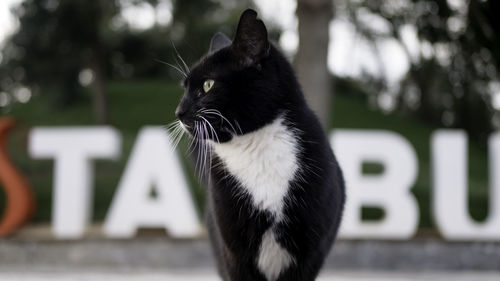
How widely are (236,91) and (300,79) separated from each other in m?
2.35

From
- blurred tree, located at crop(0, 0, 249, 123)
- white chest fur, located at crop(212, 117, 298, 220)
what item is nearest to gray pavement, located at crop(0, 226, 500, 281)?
blurred tree, located at crop(0, 0, 249, 123)

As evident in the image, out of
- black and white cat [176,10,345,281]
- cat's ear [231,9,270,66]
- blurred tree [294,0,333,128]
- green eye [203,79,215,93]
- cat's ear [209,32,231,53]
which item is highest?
cat's ear [231,9,270,66]

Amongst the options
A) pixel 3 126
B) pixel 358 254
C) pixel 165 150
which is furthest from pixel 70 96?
pixel 358 254

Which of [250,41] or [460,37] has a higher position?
[250,41]

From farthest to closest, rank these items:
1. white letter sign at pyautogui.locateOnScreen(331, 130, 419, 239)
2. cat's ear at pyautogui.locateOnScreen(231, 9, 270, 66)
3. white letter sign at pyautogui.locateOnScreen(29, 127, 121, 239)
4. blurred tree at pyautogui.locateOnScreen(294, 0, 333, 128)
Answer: white letter sign at pyautogui.locateOnScreen(29, 127, 121, 239) → white letter sign at pyautogui.locateOnScreen(331, 130, 419, 239) → blurred tree at pyautogui.locateOnScreen(294, 0, 333, 128) → cat's ear at pyautogui.locateOnScreen(231, 9, 270, 66)

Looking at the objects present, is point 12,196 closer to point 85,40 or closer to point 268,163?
point 268,163

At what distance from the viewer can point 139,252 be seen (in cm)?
633

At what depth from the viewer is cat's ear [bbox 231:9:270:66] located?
2.02m

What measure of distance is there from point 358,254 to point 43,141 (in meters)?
3.93

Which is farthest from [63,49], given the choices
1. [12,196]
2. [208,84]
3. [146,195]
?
[208,84]

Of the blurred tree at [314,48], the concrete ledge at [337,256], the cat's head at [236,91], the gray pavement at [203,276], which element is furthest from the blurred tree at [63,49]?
the cat's head at [236,91]

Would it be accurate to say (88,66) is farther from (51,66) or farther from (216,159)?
(216,159)

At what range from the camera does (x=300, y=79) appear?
4.38 m

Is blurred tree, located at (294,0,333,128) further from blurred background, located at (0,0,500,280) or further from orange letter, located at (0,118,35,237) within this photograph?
orange letter, located at (0,118,35,237)
